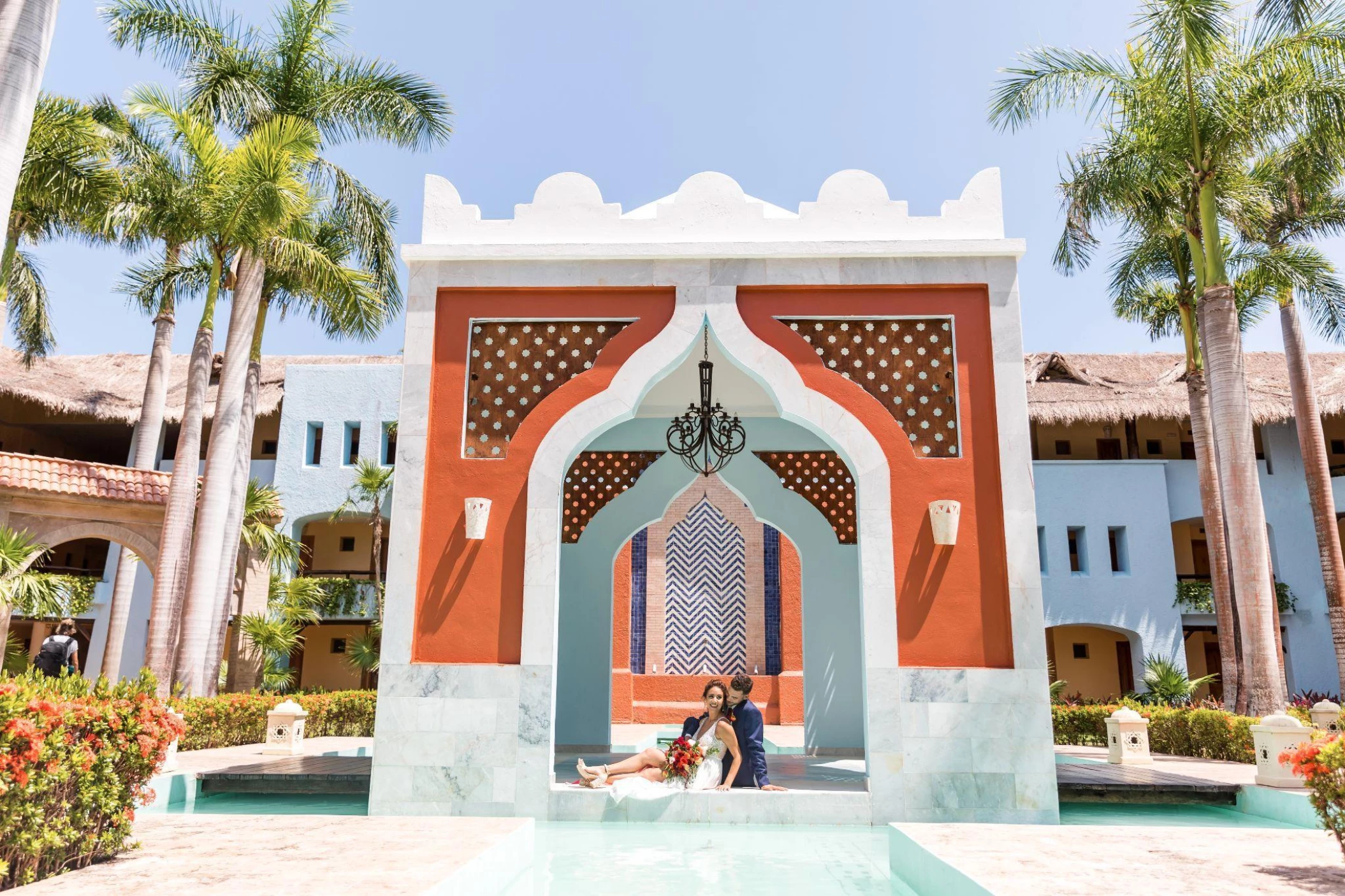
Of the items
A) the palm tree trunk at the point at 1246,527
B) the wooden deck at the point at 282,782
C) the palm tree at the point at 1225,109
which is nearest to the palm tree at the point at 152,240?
the wooden deck at the point at 282,782

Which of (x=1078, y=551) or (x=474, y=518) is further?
(x=1078, y=551)

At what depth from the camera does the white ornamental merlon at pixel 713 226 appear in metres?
7.10

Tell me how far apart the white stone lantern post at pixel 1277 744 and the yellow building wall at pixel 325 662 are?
18.7 meters

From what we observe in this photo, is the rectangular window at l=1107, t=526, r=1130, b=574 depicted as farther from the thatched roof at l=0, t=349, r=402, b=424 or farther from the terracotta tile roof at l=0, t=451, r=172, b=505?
the terracotta tile roof at l=0, t=451, r=172, b=505

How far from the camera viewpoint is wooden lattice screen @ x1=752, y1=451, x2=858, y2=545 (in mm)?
10703

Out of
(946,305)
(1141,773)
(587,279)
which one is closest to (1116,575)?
(1141,773)

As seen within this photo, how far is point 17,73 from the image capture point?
523cm

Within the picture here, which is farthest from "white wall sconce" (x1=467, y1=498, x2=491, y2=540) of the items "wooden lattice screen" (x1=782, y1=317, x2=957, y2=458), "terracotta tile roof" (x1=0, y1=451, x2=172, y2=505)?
"terracotta tile roof" (x1=0, y1=451, x2=172, y2=505)

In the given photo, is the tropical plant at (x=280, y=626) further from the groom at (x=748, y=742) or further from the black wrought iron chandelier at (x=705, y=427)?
the groom at (x=748, y=742)

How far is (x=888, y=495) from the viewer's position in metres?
6.76

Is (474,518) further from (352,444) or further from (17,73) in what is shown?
(352,444)

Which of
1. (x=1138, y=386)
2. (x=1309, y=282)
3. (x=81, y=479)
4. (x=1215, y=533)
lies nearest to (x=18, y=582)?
(x=81, y=479)

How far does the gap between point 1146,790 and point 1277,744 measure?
1060 millimetres

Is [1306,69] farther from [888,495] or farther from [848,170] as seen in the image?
[888,495]
